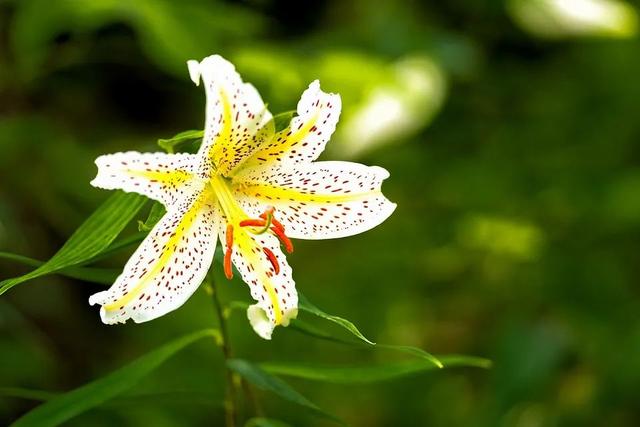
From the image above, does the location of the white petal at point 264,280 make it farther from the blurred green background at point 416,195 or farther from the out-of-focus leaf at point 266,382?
the blurred green background at point 416,195

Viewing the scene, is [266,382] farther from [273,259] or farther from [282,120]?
[282,120]

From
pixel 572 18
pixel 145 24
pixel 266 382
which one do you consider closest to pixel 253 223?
pixel 266 382

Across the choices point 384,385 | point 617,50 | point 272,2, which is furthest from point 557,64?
point 384,385

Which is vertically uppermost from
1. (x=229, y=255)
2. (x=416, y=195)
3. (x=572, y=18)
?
(x=572, y=18)

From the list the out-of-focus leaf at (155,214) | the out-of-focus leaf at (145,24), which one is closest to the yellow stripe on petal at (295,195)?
the out-of-focus leaf at (155,214)

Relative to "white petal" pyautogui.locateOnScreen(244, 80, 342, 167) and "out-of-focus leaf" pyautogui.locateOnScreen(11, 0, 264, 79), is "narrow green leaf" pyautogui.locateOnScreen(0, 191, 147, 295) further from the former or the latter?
"out-of-focus leaf" pyautogui.locateOnScreen(11, 0, 264, 79)
